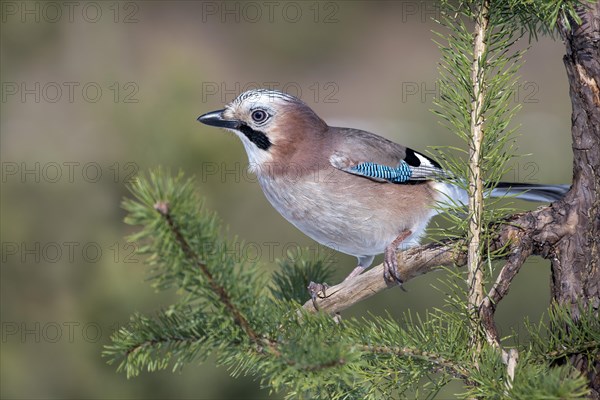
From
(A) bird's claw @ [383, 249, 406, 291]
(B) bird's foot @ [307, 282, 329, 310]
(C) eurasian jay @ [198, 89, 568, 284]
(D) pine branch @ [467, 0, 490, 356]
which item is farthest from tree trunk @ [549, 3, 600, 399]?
(C) eurasian jay @ [198, 89, 568, 284]

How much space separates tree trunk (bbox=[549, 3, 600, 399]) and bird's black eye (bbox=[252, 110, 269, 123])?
1169 millimetres

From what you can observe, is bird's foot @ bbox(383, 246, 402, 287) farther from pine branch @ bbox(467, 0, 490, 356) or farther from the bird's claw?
pine branch @ bbox(467, 0, 490, 356)

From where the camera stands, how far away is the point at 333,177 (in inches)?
96.1

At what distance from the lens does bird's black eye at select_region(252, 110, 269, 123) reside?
2.53 metres

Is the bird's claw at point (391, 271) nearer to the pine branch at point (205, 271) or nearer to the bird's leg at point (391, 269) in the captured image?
the bird's leg at point (391, 269)

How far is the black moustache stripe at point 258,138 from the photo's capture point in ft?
8.34

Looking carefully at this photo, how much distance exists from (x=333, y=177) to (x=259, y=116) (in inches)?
12.7

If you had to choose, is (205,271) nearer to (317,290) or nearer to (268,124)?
(317,290)

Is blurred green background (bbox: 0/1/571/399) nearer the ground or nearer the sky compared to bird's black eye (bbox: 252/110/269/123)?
nearer the ground

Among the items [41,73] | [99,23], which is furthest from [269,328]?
[41,73]

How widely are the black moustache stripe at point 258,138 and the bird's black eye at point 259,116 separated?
4cm

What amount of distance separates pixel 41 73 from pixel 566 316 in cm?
575

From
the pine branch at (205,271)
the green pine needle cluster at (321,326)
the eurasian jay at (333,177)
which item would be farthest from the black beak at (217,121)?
the pine branch at (205,271)

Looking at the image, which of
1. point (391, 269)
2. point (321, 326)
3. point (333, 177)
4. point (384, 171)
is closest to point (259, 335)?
point (321, 326)
